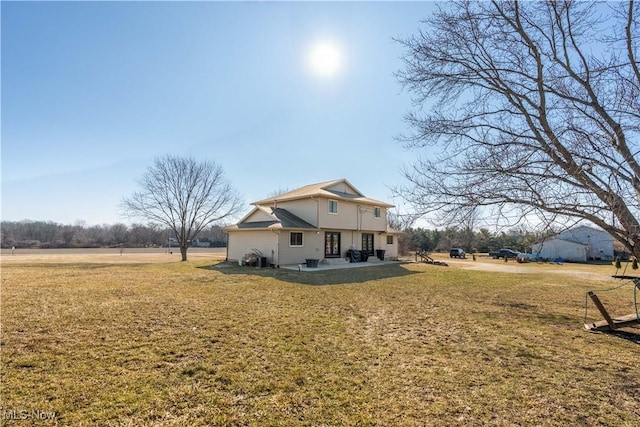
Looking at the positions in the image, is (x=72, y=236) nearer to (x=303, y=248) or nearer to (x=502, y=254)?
(x=303, y=248)

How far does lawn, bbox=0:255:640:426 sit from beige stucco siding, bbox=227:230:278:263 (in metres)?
10.5

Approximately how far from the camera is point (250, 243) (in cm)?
2052

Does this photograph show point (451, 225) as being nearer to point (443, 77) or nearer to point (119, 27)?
point (443, 77)

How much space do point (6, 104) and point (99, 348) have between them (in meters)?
8.66

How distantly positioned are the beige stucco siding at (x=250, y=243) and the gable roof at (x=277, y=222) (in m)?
0.50

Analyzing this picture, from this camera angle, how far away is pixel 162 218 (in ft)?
91.6

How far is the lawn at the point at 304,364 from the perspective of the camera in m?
3.05

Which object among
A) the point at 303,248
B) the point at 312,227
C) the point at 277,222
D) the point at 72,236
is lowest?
the point at 303,248

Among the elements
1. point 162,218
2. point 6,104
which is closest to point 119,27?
point 6,104

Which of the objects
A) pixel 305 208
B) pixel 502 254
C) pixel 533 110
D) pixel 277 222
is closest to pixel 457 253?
pixel 502 254

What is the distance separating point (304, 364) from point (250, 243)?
55.4ft

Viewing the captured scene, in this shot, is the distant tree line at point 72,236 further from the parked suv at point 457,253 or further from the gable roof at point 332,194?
the parked suv at point 457,253

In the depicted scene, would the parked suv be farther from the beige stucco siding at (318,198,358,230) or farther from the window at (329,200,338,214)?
the window at (329,200,338,214)

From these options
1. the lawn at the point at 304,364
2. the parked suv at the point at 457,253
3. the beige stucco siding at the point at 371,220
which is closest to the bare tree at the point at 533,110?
the lawn at the point at 304,364
